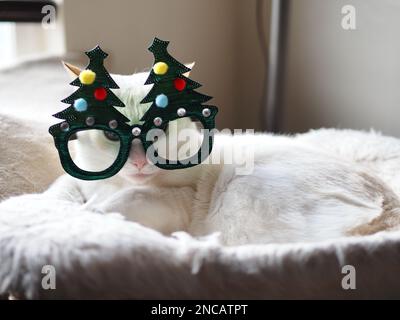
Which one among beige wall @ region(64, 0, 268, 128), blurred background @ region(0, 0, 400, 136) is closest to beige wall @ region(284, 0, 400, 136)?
blurred background @ region(0, 0, 400, 136)

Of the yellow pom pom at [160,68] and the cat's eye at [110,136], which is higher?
the yellow pom pom at [160,68]

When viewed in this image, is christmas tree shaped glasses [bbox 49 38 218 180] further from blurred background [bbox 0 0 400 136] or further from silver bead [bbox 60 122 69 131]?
blurred background [bbox 0 0 400 136]

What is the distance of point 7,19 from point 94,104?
52cm

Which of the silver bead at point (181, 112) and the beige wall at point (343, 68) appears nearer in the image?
the silver bead at point (181, 112)

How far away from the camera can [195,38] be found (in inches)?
76.8

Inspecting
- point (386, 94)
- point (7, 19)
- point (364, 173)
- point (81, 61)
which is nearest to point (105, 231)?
point (364, 173)

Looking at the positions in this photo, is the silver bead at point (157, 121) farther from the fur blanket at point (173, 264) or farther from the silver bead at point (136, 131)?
the fur blanket at point (173, 264)

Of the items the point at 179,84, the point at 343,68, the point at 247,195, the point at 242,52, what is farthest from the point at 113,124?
the point at 242,52

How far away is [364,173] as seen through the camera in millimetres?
950

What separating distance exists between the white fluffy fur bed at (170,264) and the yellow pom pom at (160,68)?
239 millimetres

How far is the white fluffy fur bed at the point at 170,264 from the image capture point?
0.68 meters
